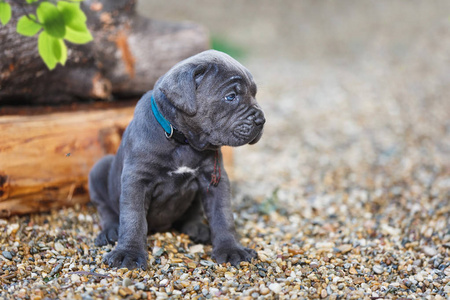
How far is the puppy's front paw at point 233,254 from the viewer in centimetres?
345

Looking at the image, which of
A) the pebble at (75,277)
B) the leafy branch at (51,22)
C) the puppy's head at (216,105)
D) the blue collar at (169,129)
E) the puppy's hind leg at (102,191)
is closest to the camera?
the pebble at (75,277)

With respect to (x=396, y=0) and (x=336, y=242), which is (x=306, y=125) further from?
(x=396, y=0)

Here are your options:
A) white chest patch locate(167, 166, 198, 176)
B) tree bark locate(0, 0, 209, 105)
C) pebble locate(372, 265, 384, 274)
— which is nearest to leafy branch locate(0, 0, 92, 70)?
tree bark locate(0, 0, 209, 105)

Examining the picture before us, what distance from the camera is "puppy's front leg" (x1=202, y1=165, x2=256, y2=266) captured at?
Result: 355cm

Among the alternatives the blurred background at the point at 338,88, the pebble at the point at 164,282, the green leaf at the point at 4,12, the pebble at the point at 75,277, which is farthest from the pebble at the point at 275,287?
the green leaf at the point at 4,12

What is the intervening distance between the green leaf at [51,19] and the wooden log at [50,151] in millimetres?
988

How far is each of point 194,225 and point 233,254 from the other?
2.18ft

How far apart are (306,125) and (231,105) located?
16.2 feet

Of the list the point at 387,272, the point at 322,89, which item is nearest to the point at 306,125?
the point at 322,89

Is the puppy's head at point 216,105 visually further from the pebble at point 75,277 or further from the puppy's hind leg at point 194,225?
the pebble at point 75,277

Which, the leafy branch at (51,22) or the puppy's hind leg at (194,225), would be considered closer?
the leafy branch at (51,22)

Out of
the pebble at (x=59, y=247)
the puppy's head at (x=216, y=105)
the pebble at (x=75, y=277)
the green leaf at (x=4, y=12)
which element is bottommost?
the pebble at (x=59, y=247)

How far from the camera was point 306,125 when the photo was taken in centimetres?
798

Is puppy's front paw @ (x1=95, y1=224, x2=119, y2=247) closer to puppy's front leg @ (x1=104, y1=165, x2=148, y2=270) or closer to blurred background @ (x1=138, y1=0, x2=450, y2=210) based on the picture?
puppy's front leg @ (x1=104, y1=165, x2=148, y2=270)
